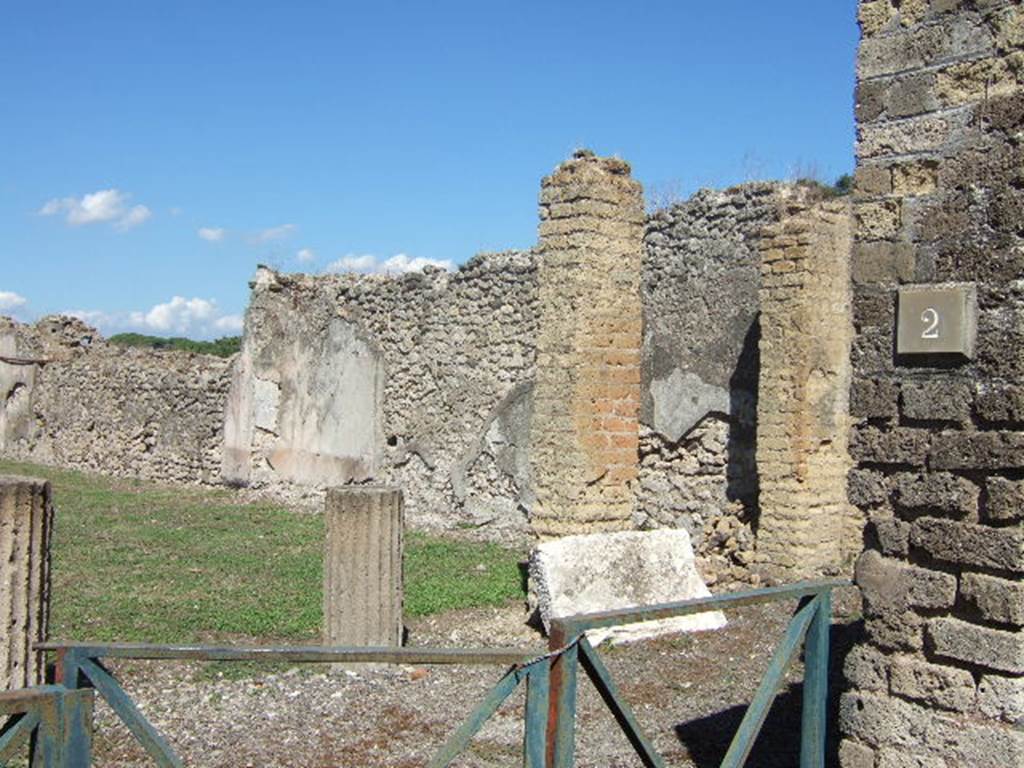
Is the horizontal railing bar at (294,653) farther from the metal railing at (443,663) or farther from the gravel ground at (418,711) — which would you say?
the gravel ground at (418,711)

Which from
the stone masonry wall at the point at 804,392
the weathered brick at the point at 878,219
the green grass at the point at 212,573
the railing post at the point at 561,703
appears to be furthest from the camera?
the stone masonry wall at the point at 804,392

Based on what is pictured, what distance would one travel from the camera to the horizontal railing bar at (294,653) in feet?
9.07

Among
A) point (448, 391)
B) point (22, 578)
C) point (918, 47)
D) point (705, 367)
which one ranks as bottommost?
point (22, 578)

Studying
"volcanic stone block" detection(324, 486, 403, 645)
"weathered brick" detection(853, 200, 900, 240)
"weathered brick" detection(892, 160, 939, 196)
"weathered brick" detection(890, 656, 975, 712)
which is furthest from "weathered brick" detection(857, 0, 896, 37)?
"volcanic stone block" detection(324, 486, 403, 645)

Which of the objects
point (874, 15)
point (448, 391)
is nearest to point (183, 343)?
point (448, 391)

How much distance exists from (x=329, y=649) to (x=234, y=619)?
4.77 meters

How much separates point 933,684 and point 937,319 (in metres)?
1.21

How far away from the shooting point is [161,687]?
19.2ft

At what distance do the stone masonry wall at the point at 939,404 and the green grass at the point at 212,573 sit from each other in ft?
13.1

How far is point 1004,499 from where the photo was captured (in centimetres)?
365

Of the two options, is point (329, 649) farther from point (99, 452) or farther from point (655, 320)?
point (99, 452)

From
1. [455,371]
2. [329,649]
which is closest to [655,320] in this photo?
[455,371]

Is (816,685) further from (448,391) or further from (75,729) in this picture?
(448,391)

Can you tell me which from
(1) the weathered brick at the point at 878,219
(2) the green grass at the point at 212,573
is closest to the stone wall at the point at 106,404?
(2) the green grass at the point at 212,573
